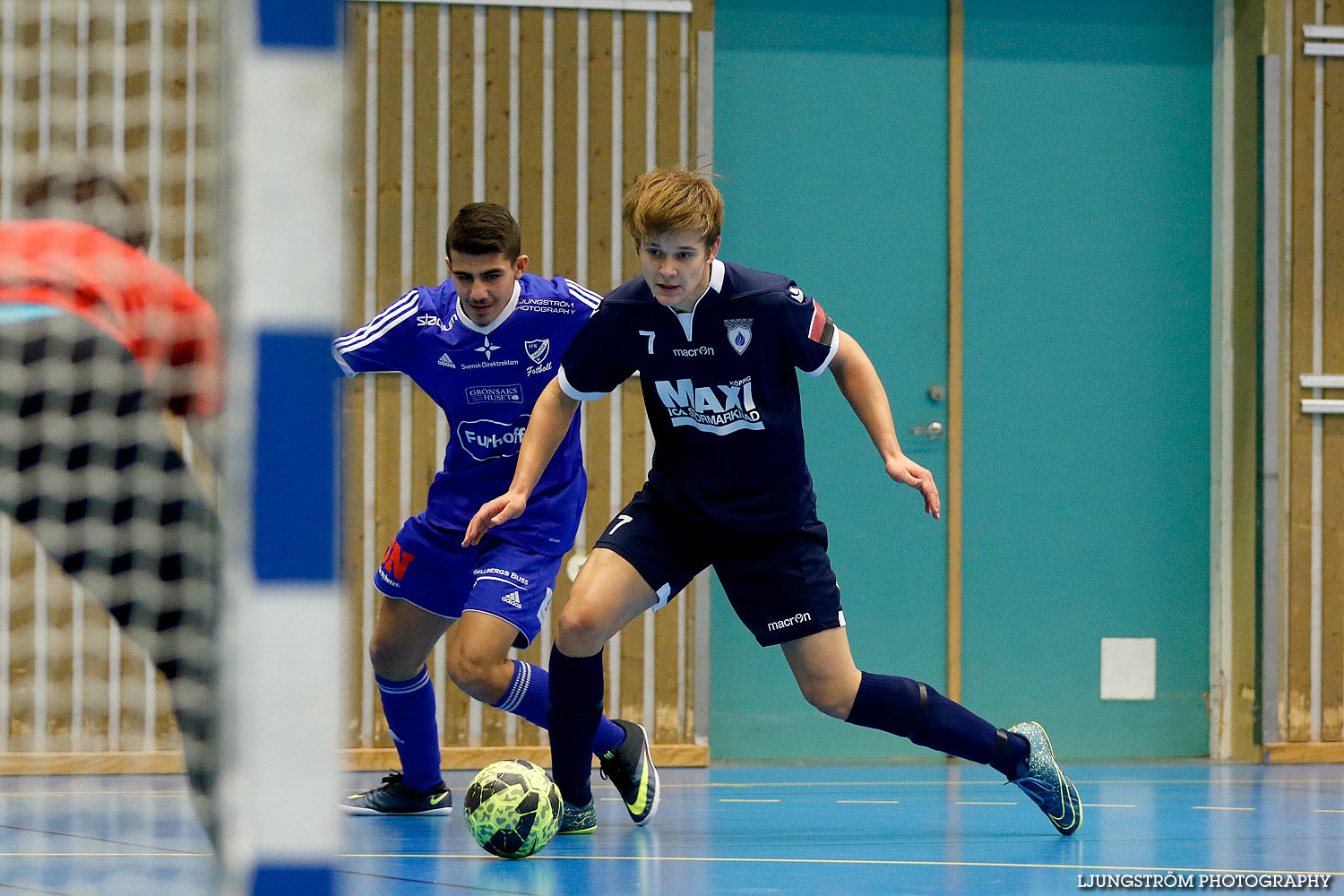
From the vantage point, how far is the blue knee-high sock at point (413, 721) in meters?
4.24

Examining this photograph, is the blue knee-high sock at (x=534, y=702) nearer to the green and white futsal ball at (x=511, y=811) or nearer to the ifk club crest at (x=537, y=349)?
the green and white futsal ball at (x=511, y=811)

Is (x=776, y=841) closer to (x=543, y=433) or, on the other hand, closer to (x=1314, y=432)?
(x=543, y=433)

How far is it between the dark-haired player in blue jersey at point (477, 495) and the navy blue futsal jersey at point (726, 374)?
43 centimetres

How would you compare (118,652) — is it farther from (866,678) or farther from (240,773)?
→ (240,773)

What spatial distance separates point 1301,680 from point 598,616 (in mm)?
4060

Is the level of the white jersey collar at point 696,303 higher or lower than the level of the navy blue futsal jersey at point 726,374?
higher

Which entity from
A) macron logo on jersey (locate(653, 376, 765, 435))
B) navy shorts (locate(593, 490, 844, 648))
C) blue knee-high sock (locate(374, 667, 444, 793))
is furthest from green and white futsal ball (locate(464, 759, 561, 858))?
macron logo on jersey (locate(653, 376, 765, 435))

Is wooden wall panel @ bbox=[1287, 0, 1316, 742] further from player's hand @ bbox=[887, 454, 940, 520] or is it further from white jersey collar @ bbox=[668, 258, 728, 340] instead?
white jersey collar @ bbox=[668, 258, 728, 340]

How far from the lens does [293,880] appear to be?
3.71 ft

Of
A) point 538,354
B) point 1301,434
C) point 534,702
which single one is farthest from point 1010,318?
point 534,702

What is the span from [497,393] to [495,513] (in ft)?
2.44

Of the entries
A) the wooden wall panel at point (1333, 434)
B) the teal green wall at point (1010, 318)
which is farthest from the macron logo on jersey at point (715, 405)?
the wooden wall panel at point (1333, 434)

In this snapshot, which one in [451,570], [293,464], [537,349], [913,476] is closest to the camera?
[293,464]

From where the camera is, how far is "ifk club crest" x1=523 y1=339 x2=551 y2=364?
417 cm
